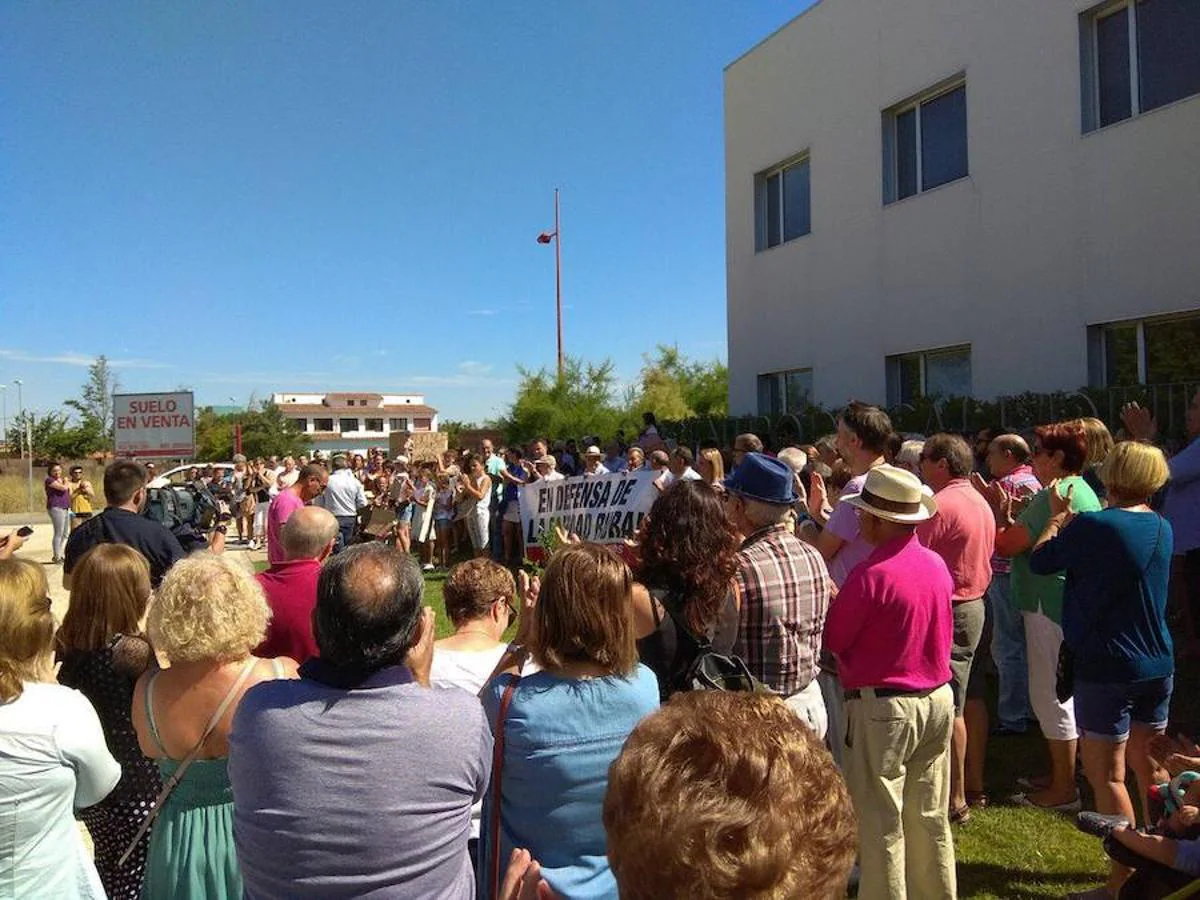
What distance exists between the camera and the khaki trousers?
3359 mm

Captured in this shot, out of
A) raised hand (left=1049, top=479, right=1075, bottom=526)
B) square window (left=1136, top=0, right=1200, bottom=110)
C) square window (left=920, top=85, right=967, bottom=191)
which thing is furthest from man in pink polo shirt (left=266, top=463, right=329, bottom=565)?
square window (left=1136, top=0, right=1200, bottom=110)

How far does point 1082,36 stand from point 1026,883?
356 inches

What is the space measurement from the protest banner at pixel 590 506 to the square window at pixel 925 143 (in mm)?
7437

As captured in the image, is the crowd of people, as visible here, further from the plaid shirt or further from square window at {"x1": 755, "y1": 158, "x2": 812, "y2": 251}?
square window at {"x1": 755, "y1": 158, "x2": 812, "y2": 251}

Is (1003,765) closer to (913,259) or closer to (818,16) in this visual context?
(913,259)

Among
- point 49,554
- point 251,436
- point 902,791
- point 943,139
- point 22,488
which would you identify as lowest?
point 49,554

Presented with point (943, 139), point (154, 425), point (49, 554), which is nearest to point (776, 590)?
point (943, 139)

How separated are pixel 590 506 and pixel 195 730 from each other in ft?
12.7

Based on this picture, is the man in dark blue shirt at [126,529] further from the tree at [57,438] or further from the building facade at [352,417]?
the building facade at [352,417]

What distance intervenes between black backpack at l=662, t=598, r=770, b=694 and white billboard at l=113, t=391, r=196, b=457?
14869 mm

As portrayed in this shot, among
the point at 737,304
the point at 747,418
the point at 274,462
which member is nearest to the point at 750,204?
the point at 737,304

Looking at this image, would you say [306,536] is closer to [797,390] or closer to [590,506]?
[590,506]

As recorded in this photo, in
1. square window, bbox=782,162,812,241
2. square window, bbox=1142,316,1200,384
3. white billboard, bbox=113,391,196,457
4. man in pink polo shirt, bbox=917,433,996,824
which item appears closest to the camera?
man in pink polo shirt, bbox=917,433,996,824

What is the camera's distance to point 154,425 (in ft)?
54.3
